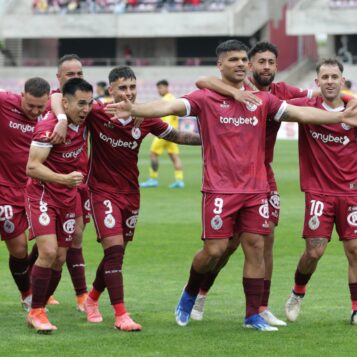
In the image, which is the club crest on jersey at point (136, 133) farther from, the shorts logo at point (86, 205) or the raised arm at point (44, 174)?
the shorts logo at point (86, 205)

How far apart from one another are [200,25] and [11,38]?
1160 centimetres

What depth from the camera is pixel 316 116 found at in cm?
946

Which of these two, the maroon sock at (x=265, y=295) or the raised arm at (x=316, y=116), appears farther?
the maroon sock at (x=265, y=295)

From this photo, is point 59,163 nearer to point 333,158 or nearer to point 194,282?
point 194,282

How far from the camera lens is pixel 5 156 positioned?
10.5 m

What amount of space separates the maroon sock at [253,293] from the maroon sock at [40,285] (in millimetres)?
1698

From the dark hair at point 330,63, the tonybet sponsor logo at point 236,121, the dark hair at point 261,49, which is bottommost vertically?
the tonybet sponsor logo at point 236,121

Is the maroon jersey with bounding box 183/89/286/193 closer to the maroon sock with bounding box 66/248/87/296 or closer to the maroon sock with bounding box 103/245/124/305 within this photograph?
the maroon sock with bounding box 103/245/124/305

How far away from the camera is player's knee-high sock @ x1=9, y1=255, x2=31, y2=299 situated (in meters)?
10.6

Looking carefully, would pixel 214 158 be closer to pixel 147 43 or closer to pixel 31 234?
pixel 31 234

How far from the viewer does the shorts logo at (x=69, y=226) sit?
965 centimetres

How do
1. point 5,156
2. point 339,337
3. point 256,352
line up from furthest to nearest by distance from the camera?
point 5,156
point 339,337
point 256,352

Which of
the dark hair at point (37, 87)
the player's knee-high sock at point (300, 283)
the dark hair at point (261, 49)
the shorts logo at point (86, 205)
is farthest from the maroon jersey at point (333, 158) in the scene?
the dark hair at point (37, 87)

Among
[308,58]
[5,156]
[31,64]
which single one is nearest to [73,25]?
[31,64]
